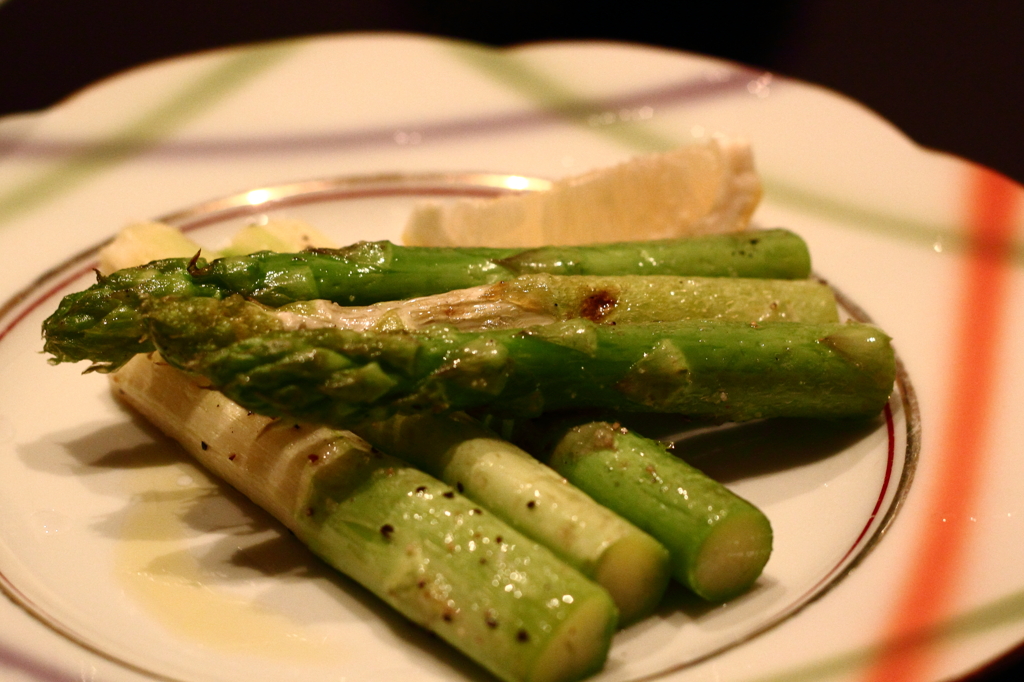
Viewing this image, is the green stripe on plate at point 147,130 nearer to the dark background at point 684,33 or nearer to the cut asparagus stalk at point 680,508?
the dark background at point 684,33

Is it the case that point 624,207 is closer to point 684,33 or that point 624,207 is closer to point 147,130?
point 147,130

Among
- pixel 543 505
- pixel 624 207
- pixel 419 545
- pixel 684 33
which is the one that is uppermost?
pixel 684 33

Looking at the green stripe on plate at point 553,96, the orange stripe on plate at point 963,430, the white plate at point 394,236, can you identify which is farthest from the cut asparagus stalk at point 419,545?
the green stripe on plate at point 553,96

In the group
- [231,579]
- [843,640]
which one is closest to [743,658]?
[843,640]

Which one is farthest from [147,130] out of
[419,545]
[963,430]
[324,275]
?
[963,430]

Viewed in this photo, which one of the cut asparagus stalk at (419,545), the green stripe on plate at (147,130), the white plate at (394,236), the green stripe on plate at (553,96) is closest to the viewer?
the cut asparagus stalk at (419,545)

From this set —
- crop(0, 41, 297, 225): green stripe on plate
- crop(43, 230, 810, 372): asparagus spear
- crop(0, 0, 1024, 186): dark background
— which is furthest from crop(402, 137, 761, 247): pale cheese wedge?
crop(0, 0, 1024, 186): dark background

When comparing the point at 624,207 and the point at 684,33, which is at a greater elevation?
the point at 684,33

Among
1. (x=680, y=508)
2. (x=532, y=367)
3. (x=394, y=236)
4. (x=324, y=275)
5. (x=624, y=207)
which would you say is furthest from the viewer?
(x=394, y=236)
